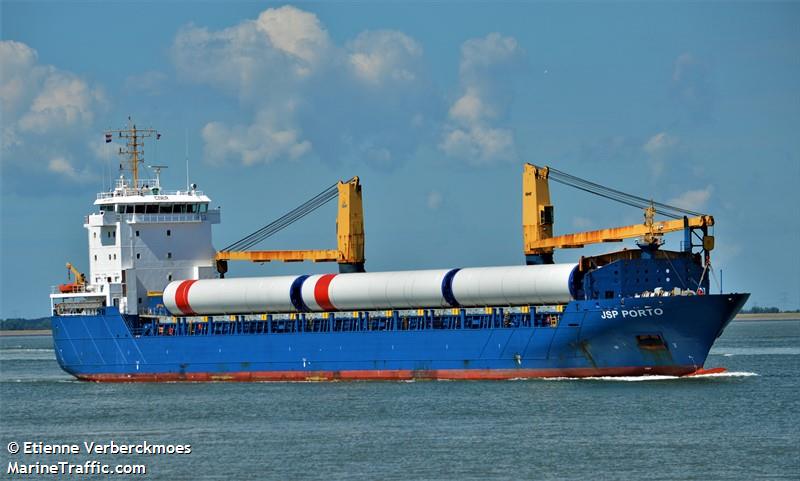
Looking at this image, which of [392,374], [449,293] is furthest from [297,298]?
[449,293]

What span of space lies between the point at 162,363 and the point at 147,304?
3.94m

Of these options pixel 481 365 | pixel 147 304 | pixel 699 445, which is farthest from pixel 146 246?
pixel 699 445

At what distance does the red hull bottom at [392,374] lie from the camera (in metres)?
55.4

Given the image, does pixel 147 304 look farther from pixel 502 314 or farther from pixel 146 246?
pixel 502 314

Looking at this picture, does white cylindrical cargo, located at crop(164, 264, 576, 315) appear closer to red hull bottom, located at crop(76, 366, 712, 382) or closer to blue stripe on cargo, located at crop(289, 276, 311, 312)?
blue stripe on cargo, located at crop(289, 276, 311, 312)

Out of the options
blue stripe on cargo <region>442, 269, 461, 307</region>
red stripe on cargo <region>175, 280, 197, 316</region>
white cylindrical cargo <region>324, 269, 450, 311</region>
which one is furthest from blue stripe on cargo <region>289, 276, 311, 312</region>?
blue stripe on cargo <region>442, 269, 461, 307</region>

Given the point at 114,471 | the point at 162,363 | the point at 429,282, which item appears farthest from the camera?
→ the point at 162,363

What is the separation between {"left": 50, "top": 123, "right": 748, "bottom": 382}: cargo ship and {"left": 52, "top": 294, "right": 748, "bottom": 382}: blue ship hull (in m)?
0.05

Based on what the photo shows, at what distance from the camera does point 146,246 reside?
6925 cm

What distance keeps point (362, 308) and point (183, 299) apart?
29.4 ft

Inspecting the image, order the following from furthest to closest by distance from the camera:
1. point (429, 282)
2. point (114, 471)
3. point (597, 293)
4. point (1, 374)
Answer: point (1, 374) → point (429, 282) → point (597, 293) → point (114, 471)

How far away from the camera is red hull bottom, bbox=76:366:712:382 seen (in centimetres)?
5544

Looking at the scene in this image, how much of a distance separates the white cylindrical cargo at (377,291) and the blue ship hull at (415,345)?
0.67 metres

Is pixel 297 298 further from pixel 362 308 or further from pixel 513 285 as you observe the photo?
pixel 513 285
